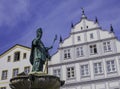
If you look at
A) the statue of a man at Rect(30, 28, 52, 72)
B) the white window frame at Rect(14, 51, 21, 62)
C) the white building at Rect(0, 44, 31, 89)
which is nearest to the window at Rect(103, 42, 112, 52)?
the white building at Rect(0, 44, 31, 89)

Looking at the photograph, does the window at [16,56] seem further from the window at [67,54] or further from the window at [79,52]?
the window at [79,52]

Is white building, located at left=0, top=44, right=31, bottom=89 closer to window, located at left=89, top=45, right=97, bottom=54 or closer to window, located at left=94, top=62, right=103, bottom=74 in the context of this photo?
window, located at left=89, top=45, right=97, bottom=54

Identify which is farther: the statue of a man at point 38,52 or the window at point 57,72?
the window at point 57,72

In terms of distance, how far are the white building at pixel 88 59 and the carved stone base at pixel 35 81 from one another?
16616 mm

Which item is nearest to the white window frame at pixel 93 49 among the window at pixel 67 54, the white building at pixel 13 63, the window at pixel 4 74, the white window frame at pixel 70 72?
the window at pixel 67 54

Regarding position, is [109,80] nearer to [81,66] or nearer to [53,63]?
[81,66]

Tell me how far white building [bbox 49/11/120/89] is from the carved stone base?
54.5ft

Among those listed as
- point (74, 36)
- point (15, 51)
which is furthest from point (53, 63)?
point (15, 51)

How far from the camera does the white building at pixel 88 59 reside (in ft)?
85.5

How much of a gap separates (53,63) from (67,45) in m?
2.59

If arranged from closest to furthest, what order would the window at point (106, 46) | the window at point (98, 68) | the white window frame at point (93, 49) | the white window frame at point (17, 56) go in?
the window at point (98, 68) < the window at point (106, 46) < the white window frame at point (93, 49) < the white window frame at point (17, 56)

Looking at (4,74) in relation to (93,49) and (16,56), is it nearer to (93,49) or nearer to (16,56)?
(16,56)

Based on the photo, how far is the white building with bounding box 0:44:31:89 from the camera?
1203 inches

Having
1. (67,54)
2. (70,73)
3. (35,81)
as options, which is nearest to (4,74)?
(67,54)
